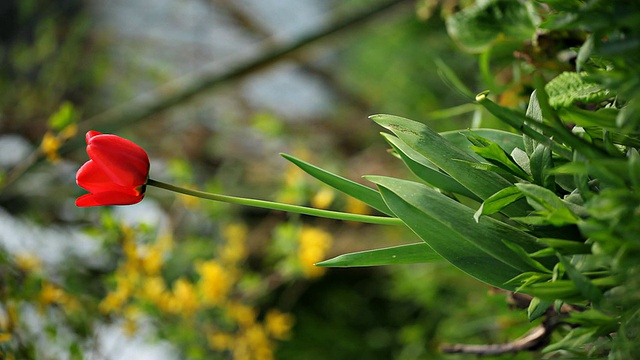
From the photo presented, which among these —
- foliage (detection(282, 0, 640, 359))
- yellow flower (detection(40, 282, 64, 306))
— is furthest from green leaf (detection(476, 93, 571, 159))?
yellow flower (detection(40, 282, 64, 306))

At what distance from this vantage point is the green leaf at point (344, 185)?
27 centimetres

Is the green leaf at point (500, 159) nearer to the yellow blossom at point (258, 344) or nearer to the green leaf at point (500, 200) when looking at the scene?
the green leaf at point (500, 200)

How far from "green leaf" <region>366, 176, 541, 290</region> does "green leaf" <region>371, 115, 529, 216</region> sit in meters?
0.01

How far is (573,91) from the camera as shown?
274 mm

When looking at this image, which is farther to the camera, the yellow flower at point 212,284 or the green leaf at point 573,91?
the yellow flower at point 212,284

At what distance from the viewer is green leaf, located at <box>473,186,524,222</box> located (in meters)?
0.24

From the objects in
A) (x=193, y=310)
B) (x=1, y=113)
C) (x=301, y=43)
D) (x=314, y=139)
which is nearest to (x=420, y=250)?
(x=193, y=310)

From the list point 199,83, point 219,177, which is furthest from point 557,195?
point 219,177

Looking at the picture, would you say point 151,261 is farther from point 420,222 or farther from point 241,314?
point 420,222

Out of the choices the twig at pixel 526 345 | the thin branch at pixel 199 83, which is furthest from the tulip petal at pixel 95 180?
the thin branch at pixel 199 83

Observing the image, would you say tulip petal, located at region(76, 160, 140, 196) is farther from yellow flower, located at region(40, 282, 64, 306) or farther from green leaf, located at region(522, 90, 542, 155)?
yellow flower, located at region(40, 282, 64, 306)

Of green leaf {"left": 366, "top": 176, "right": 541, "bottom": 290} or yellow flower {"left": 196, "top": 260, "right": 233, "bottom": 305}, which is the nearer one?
green leaf {"left": 366, "top": 176, "right": 541, "bottom": 290}

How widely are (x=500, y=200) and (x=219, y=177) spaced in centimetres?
134

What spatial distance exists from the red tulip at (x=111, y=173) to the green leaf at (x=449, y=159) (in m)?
0.12
